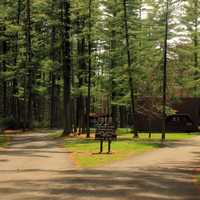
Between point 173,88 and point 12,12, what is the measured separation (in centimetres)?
2048

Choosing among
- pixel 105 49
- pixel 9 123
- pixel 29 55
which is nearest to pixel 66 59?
pixel 105 49

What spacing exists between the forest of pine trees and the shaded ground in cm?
2349

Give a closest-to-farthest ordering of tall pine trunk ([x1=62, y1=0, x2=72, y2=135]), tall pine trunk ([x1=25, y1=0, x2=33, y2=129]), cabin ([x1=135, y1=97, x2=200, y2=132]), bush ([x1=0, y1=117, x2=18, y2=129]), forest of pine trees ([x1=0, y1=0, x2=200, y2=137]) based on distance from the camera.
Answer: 1. forest of pine trees ([x1=0, y1=0, x2=200, y2=137])
2. tall pine trunk ([x1=62, y1=0, x2=72, y2=135])
3. cabin ([x1=135, y1=97, x2=200, y2=132])
4. tall pine trunk ([x1=25, y1=0, x2=33, y2=129])
5. bush ([x1=0, y1=117, x2=18, y2=129])

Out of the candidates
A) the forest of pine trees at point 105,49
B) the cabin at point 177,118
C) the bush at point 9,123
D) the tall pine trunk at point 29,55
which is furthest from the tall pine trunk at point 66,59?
the bush at point 9,123

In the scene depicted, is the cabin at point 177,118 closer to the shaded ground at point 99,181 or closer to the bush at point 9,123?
the bush at point 9,123

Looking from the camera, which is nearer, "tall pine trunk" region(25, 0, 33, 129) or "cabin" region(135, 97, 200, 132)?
"cabin" region(135, 97, 200, 132)

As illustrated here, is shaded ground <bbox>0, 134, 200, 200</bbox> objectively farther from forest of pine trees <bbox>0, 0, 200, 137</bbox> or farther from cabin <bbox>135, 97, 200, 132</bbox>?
cabin <bbox>135, 97, 200, 132</bbox>

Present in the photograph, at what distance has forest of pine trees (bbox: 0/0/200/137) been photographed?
49188 mm

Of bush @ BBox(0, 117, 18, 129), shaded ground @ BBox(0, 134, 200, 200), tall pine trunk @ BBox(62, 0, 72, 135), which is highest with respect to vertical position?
tall pine trunk @ BBox(62, 0, 72, 135)

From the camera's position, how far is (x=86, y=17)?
174 feet

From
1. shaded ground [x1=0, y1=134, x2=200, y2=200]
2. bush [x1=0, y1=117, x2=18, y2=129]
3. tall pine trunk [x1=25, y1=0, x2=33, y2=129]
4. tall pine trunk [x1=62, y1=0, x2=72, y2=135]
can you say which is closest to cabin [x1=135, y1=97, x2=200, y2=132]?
tall pine trunk [x1=62, y1=0, x2=72, y2=135]

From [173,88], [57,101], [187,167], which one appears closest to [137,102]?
[173,88]

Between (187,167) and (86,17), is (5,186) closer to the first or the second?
(187,167)

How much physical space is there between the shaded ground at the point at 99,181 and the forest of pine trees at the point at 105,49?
2349 cm
